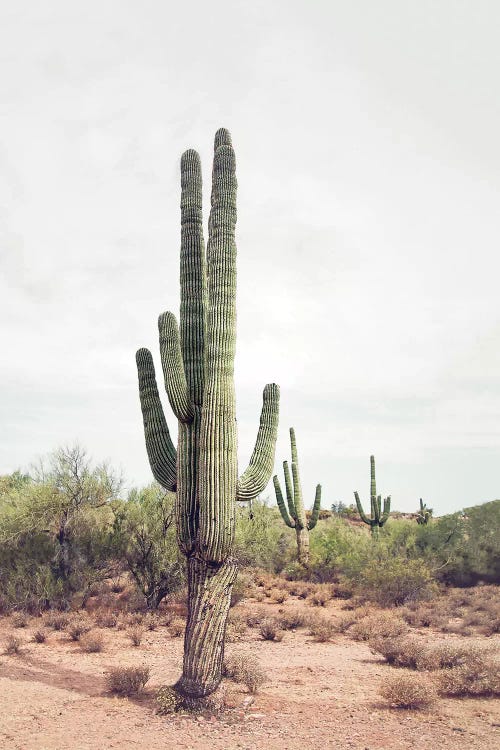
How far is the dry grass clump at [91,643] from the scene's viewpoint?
11398mm

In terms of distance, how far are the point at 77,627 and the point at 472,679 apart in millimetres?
8517

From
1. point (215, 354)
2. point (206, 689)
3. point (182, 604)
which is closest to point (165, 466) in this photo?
point (215, 354)

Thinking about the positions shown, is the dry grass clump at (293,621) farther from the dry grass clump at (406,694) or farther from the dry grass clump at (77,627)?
the dry grass clump at (406,694)

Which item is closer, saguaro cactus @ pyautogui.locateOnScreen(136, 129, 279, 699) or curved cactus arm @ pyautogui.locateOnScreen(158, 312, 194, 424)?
saguaro cactus @ pyautogui.locateOnScreen(136, 129, 279, 699)

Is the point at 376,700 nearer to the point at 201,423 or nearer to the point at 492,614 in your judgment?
the point at 201,423

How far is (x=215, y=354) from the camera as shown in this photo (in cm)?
812

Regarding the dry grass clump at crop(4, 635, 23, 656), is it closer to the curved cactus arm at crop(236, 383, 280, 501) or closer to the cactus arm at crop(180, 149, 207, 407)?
the curved cactus arm at crop(236, 383, 280, 501)

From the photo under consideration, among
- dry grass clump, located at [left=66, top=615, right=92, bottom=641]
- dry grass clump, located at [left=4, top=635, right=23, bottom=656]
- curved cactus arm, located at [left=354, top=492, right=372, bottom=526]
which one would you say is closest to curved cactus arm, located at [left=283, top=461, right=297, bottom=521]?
curved cactus arm, located at [left=354, top=492, right=372, bottom=526]

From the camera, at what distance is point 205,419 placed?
26.0 feet

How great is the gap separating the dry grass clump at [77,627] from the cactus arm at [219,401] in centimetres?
668

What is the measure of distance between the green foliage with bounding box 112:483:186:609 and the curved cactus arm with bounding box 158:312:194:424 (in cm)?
876

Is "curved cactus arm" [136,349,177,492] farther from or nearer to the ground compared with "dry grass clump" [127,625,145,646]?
farther from the ground

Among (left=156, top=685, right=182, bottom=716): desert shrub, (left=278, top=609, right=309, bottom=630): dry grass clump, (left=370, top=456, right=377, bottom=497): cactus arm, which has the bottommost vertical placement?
(left=278, top=609, right=309, bottom=630): dry grass clump

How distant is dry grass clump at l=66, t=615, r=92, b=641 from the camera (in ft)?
40.9
